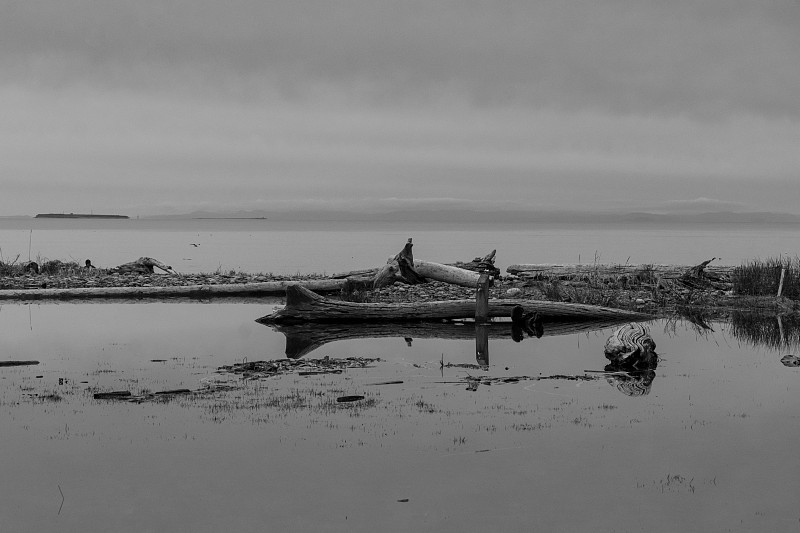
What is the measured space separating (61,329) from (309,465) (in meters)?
13.9

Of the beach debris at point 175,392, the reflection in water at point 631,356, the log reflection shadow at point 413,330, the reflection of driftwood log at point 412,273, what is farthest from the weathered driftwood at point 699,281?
the beach debris at point 175,392

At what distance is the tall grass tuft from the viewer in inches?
1062

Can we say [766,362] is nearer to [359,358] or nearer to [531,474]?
[359,358]

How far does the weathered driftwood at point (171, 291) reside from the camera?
28938 mm

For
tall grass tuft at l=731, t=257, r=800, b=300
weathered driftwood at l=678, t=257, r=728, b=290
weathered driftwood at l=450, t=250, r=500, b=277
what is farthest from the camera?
weathered driftwood at l=450, t=250, r=500, b=277

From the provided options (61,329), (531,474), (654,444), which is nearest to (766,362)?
(654,444)

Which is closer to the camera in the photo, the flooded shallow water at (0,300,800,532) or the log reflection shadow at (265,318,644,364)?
the flooded shallow water at (0,300,800,532)

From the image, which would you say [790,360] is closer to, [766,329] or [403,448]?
[766,329]

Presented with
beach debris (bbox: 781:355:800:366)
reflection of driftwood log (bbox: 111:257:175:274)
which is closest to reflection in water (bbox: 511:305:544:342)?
beach debris (bbox: 781:355:800:366)

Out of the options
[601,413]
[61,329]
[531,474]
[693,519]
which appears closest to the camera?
[693,519]

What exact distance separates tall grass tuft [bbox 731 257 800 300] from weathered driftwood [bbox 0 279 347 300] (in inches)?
475

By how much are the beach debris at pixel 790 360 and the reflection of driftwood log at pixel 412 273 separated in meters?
12.8

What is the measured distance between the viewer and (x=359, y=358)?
16969 millimetres

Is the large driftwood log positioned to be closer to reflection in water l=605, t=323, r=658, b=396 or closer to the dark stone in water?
reflection in water l=605, t=323, r=658, b=396
